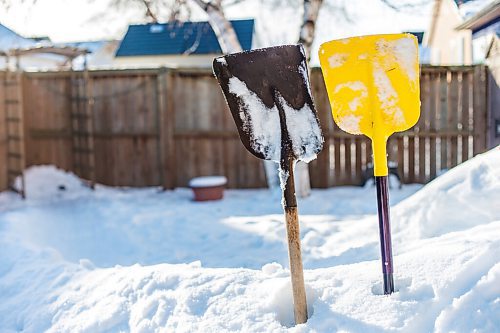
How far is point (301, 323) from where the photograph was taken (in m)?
2.27

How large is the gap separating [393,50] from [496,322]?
Answer: 3.99 ft

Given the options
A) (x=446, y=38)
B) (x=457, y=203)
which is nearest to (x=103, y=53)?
(x=446, y=38)

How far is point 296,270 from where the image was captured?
2.33 metres

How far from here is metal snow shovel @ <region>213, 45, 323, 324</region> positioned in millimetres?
2338

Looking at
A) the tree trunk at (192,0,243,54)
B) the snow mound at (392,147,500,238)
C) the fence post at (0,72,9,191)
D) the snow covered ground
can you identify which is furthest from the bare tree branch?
the snow mound at (392,147,500,238)

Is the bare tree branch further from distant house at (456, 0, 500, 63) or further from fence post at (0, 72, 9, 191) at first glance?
distant house at (456, 0, 500, 63)

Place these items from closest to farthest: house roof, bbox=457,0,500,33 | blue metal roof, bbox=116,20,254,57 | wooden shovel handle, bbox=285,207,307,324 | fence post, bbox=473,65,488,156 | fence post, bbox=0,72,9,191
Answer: wooden shovel handle, bbox=285,207,307,324
house roof, bbox=457,0,500,33
fence post, bbox=0,72,9,191
fence post, bbox=473,65,488,156
blue metal roof, bbox=116,20,254,57

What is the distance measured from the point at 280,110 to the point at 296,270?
74cm

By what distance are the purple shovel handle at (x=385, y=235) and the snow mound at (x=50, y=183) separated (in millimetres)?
6133

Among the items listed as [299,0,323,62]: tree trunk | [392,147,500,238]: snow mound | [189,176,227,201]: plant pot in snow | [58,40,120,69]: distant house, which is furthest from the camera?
[58,40,120,69]: distant house

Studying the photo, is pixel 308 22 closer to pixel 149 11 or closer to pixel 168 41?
pixel 149 11

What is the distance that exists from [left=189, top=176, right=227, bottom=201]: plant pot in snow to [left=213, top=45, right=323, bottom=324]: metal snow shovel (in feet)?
15.3

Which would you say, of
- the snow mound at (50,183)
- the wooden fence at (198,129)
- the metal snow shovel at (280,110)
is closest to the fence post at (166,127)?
the wooden fence at (198,129)

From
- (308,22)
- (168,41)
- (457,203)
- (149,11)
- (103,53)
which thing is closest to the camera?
(457,203)
